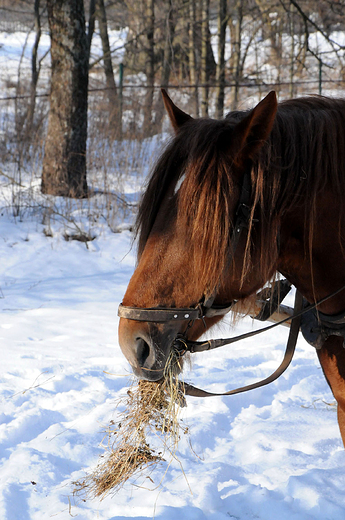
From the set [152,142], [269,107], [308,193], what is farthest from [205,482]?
[152,142]

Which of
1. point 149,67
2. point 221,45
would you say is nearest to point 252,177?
point 221,45

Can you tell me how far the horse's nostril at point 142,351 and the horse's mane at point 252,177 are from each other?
28 cm

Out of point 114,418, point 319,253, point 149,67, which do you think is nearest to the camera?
point 319,253

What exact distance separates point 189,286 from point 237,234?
8.7 inches

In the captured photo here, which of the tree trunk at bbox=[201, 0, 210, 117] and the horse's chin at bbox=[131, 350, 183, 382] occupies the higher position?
the tree trunk at bbox=[201, 0, 210, 117]

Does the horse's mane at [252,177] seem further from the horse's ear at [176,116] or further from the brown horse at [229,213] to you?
the horse's ear at [176,116]

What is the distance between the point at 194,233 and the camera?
1.37 meters

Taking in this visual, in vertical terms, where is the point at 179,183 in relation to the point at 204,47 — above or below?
below

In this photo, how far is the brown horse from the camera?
4.51ft

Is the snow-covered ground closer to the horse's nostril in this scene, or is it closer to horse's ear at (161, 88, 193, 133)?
the horse's nostril

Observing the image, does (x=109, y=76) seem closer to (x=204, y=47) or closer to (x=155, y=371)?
A: (x=204, y=47)

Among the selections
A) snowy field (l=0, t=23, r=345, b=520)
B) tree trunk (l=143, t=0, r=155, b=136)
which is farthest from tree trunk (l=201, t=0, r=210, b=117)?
snowy field (l=0, t=23, r=345, b=520)

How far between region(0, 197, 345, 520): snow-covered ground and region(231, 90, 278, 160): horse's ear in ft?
2.94

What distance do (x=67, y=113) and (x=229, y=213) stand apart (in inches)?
239
